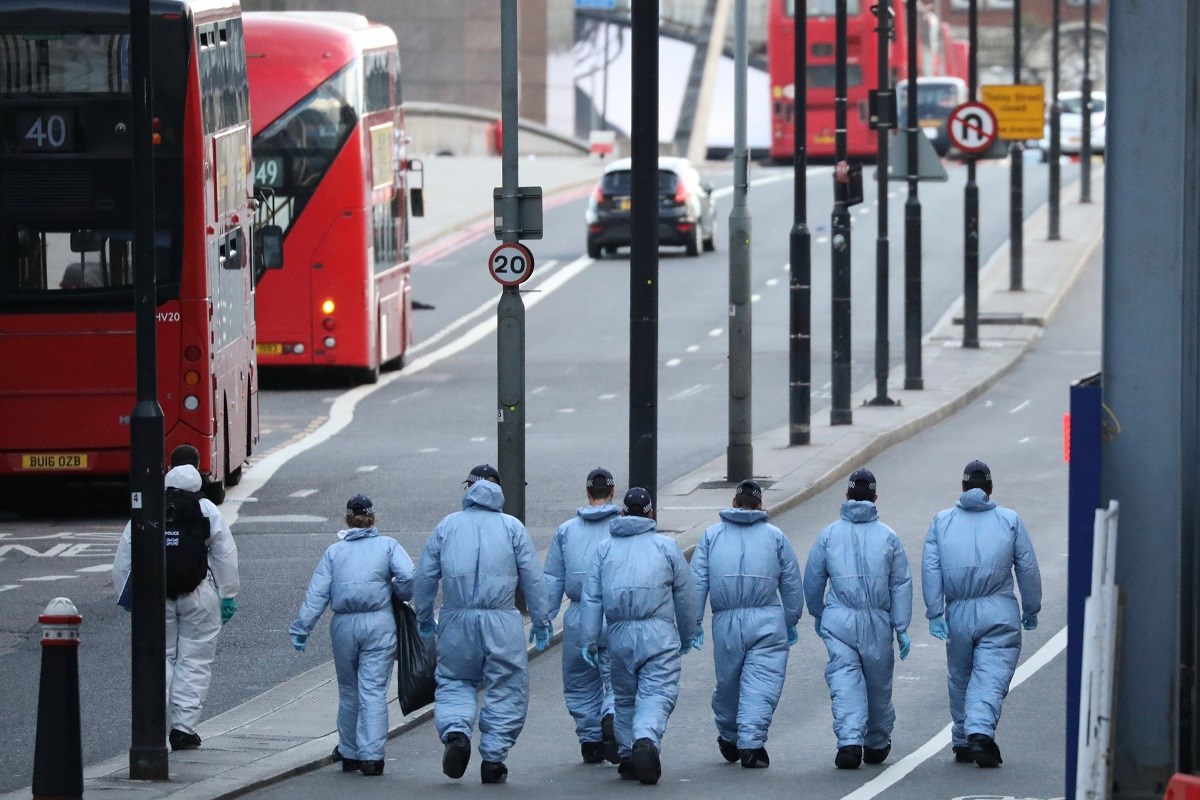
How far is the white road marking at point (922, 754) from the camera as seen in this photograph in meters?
12.3

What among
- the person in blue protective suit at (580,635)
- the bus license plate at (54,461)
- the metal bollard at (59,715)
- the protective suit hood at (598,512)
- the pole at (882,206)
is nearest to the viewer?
the metal bollard at (59,715)

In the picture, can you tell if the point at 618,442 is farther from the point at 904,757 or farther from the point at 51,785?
the point at 51,785

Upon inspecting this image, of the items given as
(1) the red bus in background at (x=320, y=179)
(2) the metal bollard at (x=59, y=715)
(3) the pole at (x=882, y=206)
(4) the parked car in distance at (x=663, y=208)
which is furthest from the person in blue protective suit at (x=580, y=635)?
(4) the parked car in distance at (x=663, y=208)

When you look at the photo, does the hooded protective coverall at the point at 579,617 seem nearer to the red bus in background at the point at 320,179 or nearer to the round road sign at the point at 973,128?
the red bus in background at the point at 320,179

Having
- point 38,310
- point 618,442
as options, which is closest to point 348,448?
point 618,442

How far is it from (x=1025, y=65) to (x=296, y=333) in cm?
9212

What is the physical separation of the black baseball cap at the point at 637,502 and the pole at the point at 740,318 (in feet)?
35.0

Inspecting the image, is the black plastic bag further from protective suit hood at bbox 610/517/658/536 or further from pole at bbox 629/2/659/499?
pole at bbox 629/2/659/499

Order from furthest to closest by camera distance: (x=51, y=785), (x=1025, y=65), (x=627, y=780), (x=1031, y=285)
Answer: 1. (x=1025, y=65)
2. (x=1031, y=285)
3. (x=627, y=780)
4. (x=51, y=785)

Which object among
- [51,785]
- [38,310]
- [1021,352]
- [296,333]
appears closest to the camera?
[51,785]

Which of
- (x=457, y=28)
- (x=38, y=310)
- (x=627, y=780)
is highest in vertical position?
(x=457, y=28)

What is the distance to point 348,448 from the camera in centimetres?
2694

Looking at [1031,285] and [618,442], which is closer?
[618,442]

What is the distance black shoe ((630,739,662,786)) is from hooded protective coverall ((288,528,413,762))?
134 cm
